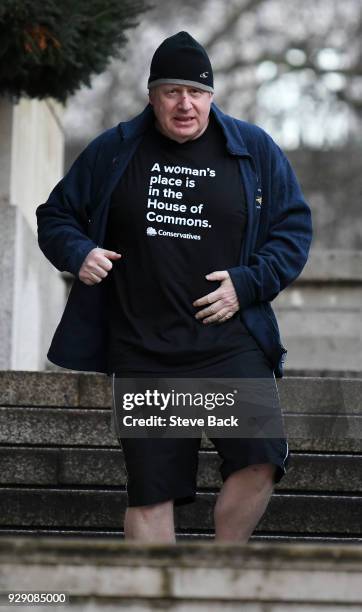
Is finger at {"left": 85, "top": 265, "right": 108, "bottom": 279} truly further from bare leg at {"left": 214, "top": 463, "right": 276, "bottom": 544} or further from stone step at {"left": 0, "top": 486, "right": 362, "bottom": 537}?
stone step at {"left": 0, "top": 486, "right": 362, "bottom": 537}

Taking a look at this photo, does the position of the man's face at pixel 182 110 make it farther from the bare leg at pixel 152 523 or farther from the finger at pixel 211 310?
the bare leg at pixel 152 523

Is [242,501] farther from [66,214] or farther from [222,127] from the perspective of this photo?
[222,127]

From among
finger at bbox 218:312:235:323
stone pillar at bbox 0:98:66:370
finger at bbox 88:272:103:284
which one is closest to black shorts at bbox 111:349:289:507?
finger at bbox 218:312:235:323

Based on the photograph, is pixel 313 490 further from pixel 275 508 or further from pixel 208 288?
pixel 208 288

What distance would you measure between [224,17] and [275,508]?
938 inches

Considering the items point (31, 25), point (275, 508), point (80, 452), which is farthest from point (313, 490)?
point (31, 25)

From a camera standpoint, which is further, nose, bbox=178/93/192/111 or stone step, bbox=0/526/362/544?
stone step, bbox=0/526/362/544

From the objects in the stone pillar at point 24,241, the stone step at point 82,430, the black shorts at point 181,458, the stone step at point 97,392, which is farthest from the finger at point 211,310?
the stone pillar at point 24,241

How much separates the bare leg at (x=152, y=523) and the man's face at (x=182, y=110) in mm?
1157

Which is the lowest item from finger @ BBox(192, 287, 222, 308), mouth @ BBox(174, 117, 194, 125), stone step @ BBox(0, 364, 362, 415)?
stone step @ BBox(0, 364, 362, 415)

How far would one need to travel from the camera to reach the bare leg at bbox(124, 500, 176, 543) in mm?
4090

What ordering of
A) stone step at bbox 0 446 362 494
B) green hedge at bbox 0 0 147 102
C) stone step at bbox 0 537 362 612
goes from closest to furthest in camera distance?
stone step at bbox 0 537 362 612 → stone step at bbox 0 446 362 494 → green hedge at bbox 0 0 147 102

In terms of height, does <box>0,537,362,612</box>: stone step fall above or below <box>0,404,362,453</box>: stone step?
below

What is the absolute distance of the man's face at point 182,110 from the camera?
14.0 feet
